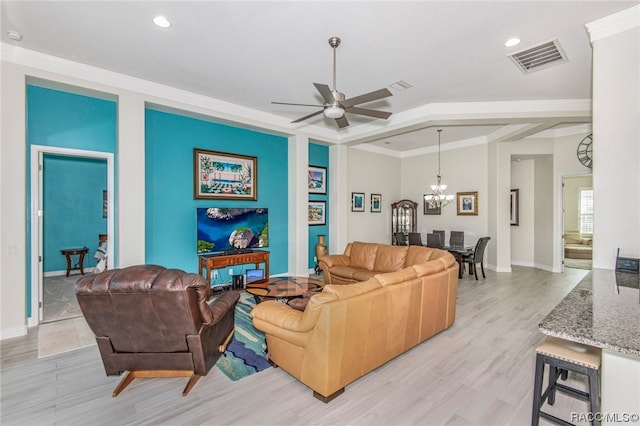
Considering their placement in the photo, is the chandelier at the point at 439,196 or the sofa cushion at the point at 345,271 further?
the chandelier at the point at 439,196

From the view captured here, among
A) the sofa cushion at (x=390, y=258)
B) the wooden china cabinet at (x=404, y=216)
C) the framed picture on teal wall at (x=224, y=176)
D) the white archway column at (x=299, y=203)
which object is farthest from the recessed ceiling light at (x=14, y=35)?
the wooden china cabinet at (x=404, y=216)

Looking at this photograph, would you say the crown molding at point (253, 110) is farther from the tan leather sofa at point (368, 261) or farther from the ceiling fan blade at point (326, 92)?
the ceiling fan blade at point (326, 92)

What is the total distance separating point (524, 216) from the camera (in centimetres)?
821

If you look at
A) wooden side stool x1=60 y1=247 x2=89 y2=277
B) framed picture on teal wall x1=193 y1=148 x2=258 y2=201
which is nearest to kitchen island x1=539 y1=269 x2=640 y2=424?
framed picture on teal wall x1=193 y1=148 x2=258 y2=201

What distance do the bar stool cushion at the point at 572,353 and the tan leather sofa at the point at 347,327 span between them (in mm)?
1122

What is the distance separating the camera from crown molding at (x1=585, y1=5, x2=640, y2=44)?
103 inches

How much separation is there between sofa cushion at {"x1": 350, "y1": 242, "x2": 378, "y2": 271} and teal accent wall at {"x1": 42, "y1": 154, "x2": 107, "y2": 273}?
250 inches

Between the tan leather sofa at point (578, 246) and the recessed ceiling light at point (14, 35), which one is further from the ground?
the recessed ceiling light at point (14, 35)

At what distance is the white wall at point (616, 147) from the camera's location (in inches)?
100

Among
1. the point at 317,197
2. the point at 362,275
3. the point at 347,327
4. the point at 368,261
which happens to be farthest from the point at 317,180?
the point at 347,327

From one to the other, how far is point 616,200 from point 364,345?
8.46 feet

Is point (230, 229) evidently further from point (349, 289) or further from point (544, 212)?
point (544, 212)

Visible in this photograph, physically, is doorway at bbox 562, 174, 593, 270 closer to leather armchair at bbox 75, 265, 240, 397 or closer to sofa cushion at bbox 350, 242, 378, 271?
sofa cushion at bbox 350, 242, 378, 271

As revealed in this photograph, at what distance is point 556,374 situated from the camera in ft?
7.30
